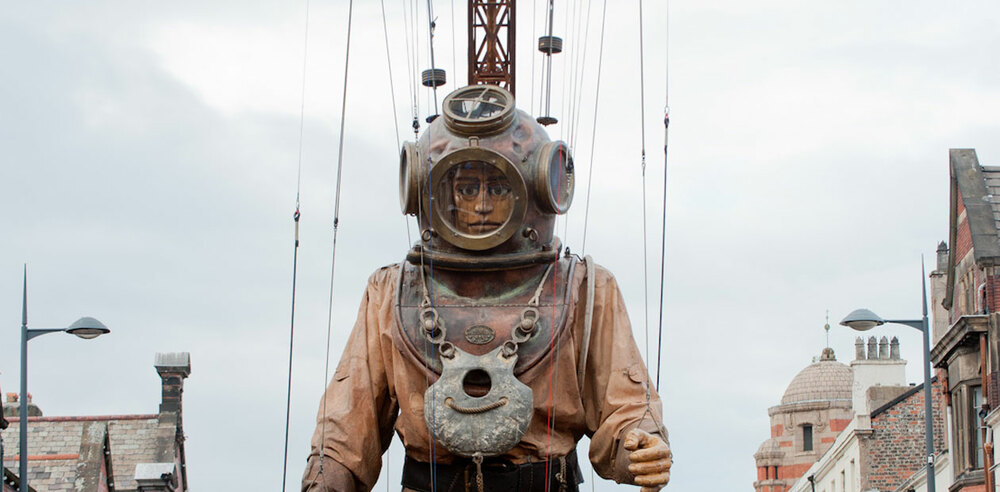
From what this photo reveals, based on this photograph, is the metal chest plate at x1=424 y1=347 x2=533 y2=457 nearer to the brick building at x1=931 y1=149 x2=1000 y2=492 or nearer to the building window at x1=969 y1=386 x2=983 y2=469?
the brick building at x1=931 y1=149 x2=1000 y2=492

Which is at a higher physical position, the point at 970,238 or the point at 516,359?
the point at 970,238

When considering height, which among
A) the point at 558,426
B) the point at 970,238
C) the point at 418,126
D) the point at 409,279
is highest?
the point at 970,238

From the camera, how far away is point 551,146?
13125 millimetres

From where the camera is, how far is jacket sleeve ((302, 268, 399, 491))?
13039mm

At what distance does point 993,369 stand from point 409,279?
26.3 metres

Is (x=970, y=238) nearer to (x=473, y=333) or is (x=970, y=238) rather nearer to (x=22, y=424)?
(x=22, y=424)

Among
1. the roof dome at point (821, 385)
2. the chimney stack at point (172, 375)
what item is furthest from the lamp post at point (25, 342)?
the roof dome at point (821, 385)

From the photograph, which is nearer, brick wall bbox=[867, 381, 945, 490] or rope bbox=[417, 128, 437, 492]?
rope bbox=[417, 128, 437, 492]

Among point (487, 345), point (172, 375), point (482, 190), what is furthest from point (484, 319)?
point (172, 375)

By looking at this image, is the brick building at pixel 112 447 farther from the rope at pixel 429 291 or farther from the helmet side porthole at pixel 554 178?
the helmet side porthole at pixel 554 178

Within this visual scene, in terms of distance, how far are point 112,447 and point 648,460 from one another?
37.8 metres

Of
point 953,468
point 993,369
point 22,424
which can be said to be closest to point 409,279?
point 22,424

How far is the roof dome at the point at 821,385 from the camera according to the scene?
9675 centimetres

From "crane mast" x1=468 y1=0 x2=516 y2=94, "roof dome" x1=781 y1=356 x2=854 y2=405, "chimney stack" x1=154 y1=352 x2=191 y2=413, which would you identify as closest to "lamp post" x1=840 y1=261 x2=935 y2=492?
"crane mast" x1=468 y1=0 x2=516 y2=94
